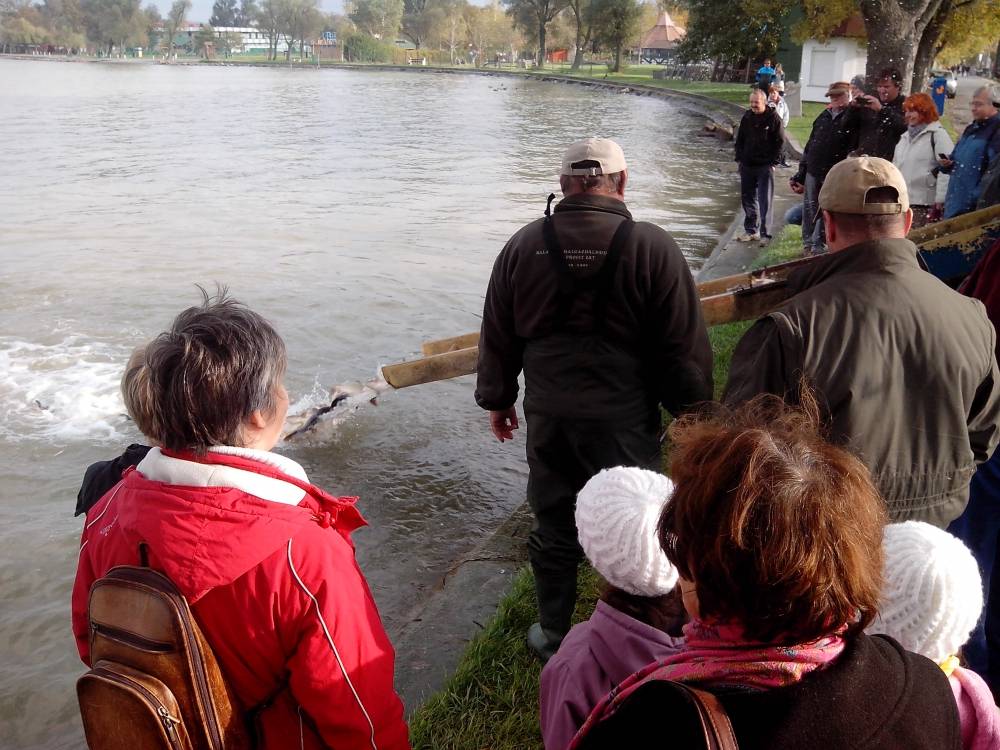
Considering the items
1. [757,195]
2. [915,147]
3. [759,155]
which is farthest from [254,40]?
[915,147]

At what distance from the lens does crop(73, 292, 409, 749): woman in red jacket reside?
A: 177 centimetres

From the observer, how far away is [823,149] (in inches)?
A: 377

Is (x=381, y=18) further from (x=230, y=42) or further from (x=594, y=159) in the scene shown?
(x=594, y=159)

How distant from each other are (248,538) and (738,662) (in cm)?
98

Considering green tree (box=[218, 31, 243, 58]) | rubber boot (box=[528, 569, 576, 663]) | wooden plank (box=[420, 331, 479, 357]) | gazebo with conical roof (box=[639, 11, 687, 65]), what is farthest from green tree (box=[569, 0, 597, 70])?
green tree (box=[218, 31, 243, 58])

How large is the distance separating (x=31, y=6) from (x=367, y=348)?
194298 mm

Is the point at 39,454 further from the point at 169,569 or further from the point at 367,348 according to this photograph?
the point at 169,569

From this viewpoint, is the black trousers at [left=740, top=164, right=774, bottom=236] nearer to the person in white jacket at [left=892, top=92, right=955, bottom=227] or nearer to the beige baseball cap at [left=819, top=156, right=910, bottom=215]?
the person in white jacket at [left=892, top=92, right=955, bottom=227]

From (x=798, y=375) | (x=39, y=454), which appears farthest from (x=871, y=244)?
(x=39, y=454)

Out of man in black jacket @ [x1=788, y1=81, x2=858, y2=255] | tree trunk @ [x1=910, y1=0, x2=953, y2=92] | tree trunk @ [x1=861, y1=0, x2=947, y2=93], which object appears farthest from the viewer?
tree trunk @ [x1=910, y1=0, x2=953, y2=92]

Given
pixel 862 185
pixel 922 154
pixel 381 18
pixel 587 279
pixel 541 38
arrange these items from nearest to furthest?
pixel 862 185
pixel 587 279
pixel 922 154
pixel 541 38
pixel 381 18

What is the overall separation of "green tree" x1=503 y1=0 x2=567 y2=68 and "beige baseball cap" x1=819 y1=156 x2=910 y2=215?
103134 millimetres

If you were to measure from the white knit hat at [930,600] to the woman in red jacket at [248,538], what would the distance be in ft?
3.59

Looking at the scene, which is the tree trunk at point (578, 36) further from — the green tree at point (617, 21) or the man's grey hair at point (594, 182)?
the man's grey hair at point (594, 182)
